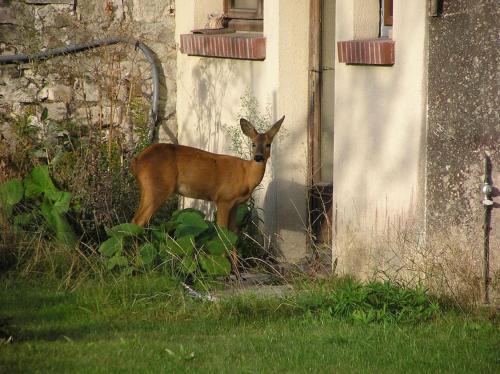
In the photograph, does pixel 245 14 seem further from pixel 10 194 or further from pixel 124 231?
pixel 124 231

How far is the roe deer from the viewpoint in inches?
355

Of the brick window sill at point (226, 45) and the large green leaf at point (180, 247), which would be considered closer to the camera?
the large green leaf at point (180, 247)

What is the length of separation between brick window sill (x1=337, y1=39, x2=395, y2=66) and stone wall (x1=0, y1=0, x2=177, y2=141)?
313cm

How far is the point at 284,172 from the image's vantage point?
30.3ft

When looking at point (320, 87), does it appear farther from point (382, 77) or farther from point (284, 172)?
point (382, 77)

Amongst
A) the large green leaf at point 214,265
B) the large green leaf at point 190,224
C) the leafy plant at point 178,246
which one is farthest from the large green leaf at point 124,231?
the large green leaf at point 214,265

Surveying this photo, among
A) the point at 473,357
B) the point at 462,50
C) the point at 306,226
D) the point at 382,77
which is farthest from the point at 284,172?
the point at 473,357

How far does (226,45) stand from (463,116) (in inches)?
135

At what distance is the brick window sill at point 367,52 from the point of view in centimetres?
741

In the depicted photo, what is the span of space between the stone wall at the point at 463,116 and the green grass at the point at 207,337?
674 millimetres

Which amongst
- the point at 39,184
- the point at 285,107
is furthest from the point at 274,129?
the point at 39,184

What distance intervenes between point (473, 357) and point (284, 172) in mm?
3712

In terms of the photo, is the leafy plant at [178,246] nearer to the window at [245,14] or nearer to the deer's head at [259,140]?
the deer's head at [259,140]

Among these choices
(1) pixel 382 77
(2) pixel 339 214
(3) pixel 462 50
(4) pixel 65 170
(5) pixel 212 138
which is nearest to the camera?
(3) pixel 462 50
